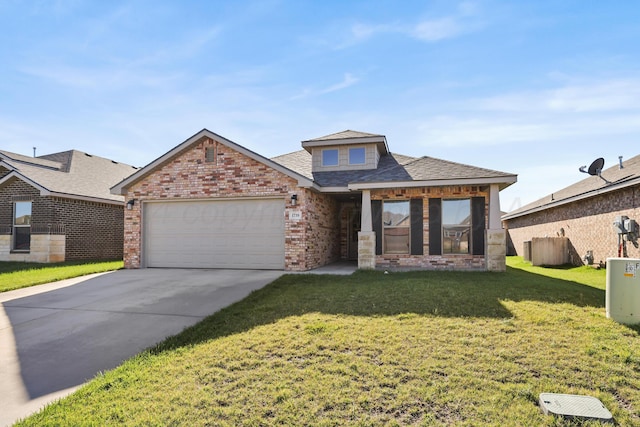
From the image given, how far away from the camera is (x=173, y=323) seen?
5.64 metres

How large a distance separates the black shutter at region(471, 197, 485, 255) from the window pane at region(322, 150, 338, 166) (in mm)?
5852

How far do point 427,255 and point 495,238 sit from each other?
214 centimetres

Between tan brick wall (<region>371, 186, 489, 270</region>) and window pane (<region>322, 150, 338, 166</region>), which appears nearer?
tan brick wall (<region>371, 186, 489, 270</region>)

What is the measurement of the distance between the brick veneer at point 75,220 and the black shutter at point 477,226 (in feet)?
53.2

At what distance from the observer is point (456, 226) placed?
11.4 m

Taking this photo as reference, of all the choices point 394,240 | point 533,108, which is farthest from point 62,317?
point 533,108

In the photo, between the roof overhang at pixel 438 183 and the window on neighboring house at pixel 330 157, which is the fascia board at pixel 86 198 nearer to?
the window on neighboring house at pixel 330 157

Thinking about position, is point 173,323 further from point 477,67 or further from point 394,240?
point 477,67

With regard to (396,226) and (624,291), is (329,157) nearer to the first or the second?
(396,226)

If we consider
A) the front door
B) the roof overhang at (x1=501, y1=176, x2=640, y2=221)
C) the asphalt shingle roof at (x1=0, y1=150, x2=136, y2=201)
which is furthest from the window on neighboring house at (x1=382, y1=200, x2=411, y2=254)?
the asphalt shingle roof at (x1=0, y1=150, x2=136, y2=201)

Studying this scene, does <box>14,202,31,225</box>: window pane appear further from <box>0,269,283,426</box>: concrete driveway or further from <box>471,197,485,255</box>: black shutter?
<box>471,197,485,255</box>: black shutter

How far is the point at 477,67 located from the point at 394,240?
586 centimetres

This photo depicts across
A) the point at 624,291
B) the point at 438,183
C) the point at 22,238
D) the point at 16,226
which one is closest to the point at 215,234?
the point at 438,183

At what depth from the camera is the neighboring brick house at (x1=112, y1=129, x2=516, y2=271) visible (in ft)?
36.2
